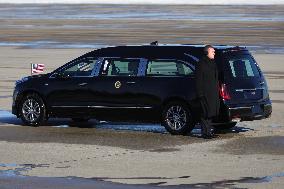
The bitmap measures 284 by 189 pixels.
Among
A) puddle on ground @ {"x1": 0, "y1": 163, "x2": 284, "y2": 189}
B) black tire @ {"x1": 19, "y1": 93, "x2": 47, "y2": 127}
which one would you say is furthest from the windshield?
puddle on ground @ {"x1": 0, "y1": 163, "x2": 284, "y2": 189}

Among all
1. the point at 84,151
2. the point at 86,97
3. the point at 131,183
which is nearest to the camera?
the point at 131,183

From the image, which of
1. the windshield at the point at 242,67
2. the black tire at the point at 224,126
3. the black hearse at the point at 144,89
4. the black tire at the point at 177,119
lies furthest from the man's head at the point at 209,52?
the black tire at the point at 224,126

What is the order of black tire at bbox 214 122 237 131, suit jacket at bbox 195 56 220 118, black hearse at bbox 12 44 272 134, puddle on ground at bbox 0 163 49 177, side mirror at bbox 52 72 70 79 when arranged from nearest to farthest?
1. puddle on ground at bbox 0 163 49 177
2. suit jacket at bbox 195 56 220 118
3. black hearse at bbox 12 44 272 134
4. black tire at bbox 214 122 237 131
5. side mirror at bbox 52 72 70 79

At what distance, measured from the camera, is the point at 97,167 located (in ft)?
46.4

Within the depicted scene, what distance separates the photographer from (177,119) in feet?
58.9

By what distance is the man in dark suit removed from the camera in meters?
17.4

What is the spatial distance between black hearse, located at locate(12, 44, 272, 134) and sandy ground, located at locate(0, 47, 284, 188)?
37 cm

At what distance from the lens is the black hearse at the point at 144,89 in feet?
58.4

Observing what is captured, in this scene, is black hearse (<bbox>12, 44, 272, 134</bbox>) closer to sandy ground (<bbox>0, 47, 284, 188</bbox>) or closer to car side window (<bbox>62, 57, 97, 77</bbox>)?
car side window (<bbox>62, 57, 97, 77</bbox>)

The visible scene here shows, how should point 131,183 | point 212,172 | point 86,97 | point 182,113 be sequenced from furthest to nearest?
point 86,97 → point 182,113 → point 212,172 → point 131,183

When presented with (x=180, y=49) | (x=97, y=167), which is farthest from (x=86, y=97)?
(x=97, y=167)

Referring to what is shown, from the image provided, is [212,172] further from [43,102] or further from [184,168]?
[43,102]

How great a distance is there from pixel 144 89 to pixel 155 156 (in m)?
3.30

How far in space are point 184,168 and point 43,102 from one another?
605 centimetres
